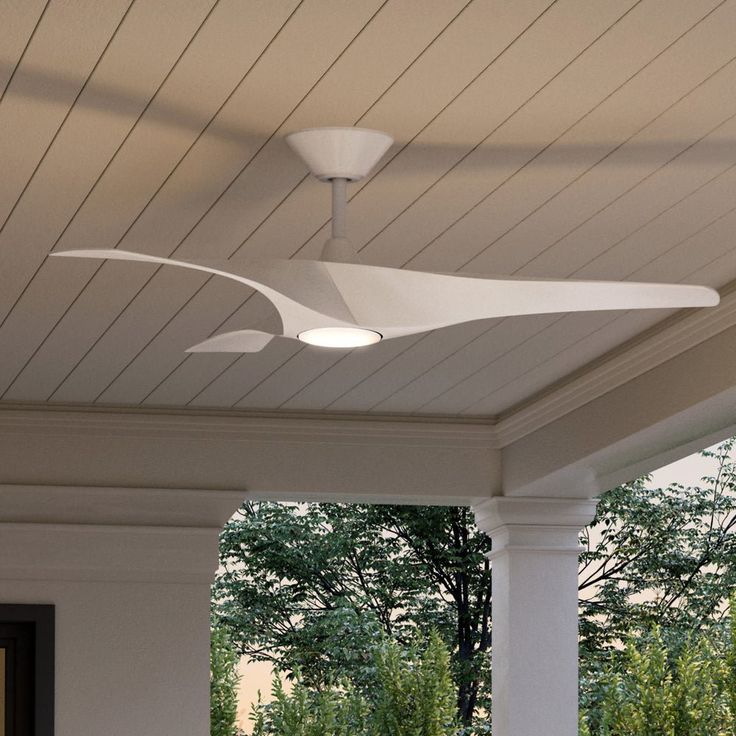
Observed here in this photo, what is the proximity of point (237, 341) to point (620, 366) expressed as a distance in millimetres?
1738

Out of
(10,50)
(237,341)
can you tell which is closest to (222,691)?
(237,341)

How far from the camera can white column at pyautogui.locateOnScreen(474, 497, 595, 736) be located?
530 cm

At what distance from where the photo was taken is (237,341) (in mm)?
2898

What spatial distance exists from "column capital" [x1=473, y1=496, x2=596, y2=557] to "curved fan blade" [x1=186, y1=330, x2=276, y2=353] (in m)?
2.57

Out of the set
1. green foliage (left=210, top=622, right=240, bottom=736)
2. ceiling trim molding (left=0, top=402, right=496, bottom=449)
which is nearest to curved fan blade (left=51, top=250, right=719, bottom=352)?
ceiling trim molding (left=0, top=402, right=496, bottom=449)

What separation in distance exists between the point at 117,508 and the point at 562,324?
197cm

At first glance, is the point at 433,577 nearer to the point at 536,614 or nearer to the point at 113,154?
the point at 536,614

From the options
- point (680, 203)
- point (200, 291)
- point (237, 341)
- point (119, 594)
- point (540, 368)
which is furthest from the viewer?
point (119, 594)

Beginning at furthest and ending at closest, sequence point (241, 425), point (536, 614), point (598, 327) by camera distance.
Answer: point (536, 614) → point (241, 425) → point (598, 327)

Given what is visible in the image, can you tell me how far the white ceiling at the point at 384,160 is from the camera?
2189 mm

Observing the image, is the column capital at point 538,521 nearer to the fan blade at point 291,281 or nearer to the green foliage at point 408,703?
the green foliage at point 408,703

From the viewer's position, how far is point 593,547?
10.2 m

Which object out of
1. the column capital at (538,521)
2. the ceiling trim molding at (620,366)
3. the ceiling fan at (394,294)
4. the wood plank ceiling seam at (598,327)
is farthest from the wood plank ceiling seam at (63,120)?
the column capital at (538,521)

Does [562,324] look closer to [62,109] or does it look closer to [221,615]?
[62,109]
